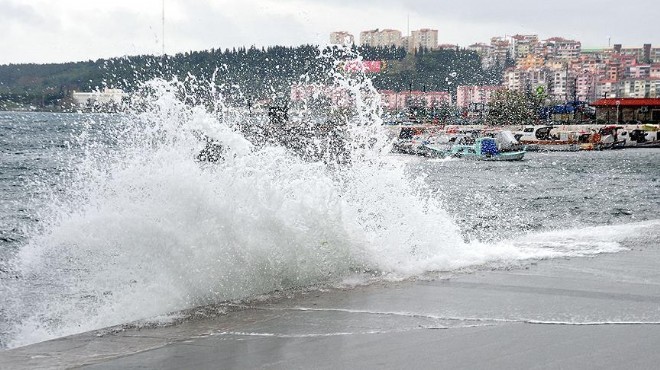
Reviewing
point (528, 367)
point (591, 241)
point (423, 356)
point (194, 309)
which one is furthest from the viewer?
point (591, 241)

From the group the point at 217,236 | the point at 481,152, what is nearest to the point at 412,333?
the point at 217,236

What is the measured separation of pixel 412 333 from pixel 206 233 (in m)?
3.76

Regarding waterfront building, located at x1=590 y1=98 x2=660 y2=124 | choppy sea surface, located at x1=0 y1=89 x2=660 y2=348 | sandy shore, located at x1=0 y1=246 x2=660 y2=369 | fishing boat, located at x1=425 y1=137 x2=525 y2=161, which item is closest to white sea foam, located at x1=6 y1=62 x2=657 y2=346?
choppy sea surface, located at x1=0 y1=89 x2=660 y2=348

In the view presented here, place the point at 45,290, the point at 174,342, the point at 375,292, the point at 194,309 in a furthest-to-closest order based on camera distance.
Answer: the point at 45,290
the point at 375,292
the point at 194,309
the point at 174,342

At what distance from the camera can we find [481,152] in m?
74.2

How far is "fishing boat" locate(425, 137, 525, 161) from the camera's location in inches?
2835

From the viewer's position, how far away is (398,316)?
8555 mm

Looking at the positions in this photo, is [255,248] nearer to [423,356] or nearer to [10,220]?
[423,356]

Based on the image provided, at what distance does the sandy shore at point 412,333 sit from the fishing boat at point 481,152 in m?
62.9

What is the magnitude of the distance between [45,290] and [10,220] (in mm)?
13020

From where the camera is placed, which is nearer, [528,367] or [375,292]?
[528,367]

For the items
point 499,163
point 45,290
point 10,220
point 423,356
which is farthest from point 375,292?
point 499,163

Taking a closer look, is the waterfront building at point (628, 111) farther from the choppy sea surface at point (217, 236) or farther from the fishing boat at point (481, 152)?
the choppy sea surface at point (217, 236)

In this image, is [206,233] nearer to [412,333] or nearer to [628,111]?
[412,333]
